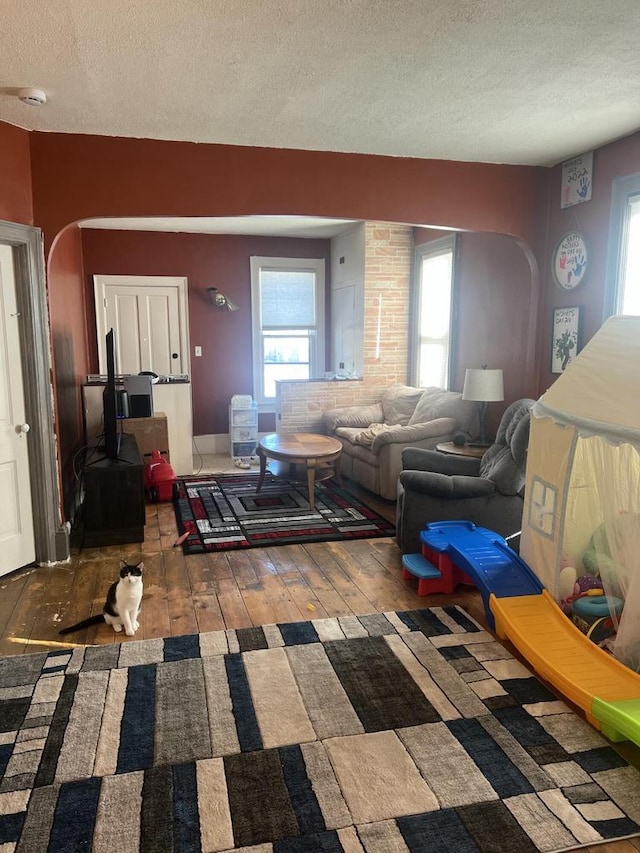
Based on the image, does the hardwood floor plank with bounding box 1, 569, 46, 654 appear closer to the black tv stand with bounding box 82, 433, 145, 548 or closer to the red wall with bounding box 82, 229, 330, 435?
the black tv stand with bounding box 82, 433, 145, 548

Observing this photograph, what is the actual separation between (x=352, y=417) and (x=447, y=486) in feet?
8.61

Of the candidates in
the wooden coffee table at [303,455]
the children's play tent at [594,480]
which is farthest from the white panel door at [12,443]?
the children's play tent at [594,480]

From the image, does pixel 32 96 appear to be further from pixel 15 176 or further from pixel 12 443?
pixel 12 443

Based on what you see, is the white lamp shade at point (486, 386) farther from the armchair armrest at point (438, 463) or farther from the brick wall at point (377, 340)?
the brick wall at point (377, 340)

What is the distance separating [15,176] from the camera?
358 centimetres

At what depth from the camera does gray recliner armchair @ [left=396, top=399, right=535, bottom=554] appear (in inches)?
154

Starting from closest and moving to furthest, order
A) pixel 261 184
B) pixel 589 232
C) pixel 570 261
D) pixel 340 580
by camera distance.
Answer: pixel 340 580, pixel 261 184, pixel 589 232, pixel 570 261

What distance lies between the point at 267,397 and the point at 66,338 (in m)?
3.14

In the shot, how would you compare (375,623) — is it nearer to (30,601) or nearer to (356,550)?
(356,550)

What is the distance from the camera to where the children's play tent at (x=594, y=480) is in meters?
2.50

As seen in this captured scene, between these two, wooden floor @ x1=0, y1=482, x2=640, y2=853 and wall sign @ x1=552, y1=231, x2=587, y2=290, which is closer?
wooden floor @ x1=0, y1=482, x2=640, y2=853

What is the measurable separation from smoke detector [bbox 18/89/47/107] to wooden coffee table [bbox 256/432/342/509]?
302 cm

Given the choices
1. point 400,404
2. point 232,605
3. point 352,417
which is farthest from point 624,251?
point 232,605

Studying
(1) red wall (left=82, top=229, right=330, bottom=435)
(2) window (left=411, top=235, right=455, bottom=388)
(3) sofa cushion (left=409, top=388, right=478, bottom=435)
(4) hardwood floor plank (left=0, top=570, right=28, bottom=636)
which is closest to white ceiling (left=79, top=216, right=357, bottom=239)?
(1) red wall (left=82, top=229, right=330, bottom=435)
